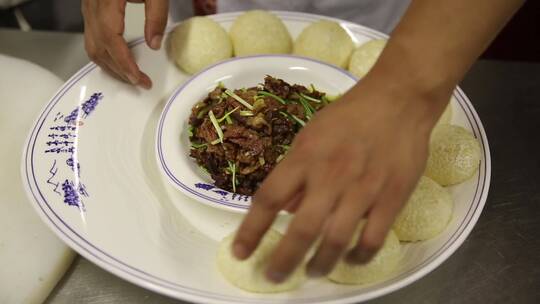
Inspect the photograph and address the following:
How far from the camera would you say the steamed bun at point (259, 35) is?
5.28ft

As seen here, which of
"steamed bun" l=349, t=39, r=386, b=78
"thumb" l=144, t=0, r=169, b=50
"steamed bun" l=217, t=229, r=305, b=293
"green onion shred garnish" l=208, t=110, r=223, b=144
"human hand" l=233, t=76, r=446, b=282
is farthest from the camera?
"steamed bun" l=349, t=39, r=386, b=78

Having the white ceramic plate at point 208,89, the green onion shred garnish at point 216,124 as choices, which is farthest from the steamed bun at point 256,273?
the green onion shred garnish at point 216,124

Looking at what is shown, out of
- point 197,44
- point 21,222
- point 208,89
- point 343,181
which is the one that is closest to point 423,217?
point 343,181

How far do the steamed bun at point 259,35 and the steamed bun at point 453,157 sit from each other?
2.03ft

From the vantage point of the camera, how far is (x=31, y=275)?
119cm

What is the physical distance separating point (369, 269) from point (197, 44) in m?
0.91

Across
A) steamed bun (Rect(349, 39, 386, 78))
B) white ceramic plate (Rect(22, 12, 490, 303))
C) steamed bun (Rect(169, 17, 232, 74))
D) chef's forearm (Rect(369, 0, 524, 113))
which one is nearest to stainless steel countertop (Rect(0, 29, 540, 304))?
white ceramic plate (Rect(22, 12, 490, 303))

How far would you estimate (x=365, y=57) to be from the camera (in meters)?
1.56

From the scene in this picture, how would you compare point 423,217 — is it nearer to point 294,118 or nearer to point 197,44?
point 294,118

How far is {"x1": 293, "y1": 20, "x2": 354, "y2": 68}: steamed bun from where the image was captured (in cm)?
160

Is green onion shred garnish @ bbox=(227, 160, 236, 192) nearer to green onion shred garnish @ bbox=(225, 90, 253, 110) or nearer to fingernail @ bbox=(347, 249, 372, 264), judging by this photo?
green onion shred garnish @ bbox=(225, 90, 253, 110)

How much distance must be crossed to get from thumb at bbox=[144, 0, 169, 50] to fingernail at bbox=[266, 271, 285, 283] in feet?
3.13

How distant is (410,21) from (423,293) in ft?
2.35

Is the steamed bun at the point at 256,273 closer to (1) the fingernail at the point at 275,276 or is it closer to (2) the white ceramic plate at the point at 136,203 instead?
(2) the white ceramic plate at the point at 136,203
